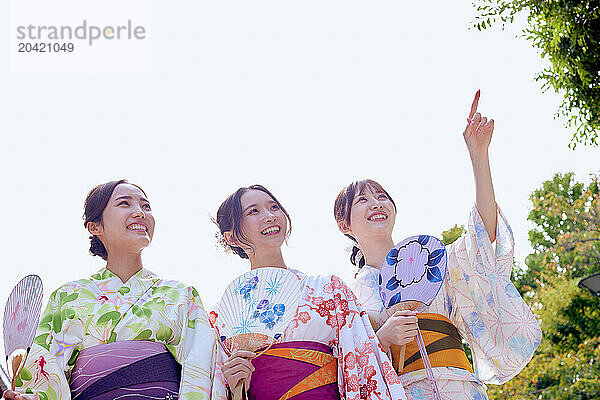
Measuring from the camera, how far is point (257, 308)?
113 inches

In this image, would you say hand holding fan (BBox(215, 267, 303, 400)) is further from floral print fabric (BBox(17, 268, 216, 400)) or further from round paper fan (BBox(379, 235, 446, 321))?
round paper fan (BBox(379, 235, 446, 321))

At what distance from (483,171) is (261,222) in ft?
3.50

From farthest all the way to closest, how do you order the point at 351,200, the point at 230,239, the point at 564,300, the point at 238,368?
the point at 564,300 → the point at 351,200 → the point at 230,239 → the point at 238,368

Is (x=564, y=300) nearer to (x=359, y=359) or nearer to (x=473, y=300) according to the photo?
(x=473, y=300)

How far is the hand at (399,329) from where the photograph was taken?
276cm

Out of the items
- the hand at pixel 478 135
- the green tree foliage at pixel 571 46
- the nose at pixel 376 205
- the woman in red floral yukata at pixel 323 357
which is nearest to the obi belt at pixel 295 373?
the woman in red floral yukata at pixel 323 357

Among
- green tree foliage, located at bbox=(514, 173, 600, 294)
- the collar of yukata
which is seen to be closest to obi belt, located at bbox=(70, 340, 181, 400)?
the collar of yukata

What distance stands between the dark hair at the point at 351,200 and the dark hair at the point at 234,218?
301 mm

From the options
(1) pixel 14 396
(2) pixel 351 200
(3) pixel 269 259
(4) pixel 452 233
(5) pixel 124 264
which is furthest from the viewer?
(4) pixel 452 233

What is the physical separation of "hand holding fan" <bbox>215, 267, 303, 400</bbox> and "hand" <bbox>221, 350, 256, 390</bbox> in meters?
0.07

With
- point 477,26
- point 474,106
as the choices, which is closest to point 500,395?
point 477,26

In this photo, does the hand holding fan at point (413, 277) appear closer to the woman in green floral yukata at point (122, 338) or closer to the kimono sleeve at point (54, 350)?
the woman in green floral yukata at point (122, 338)

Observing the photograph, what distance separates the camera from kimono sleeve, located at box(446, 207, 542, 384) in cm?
304

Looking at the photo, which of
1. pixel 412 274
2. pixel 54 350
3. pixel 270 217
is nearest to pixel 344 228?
pixel 270 217
